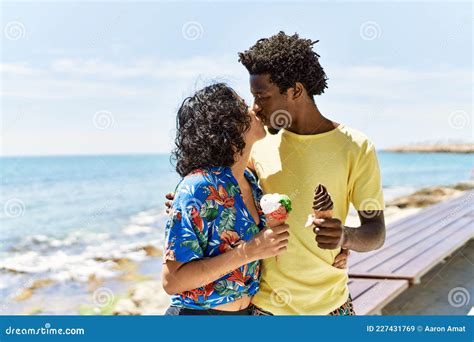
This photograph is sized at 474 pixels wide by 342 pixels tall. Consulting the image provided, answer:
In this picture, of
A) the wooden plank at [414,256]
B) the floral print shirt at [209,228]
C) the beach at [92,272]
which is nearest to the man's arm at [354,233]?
the floral print shirt at [209,228]

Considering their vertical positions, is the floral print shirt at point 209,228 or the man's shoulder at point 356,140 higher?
the man's shoulder at point 356,140

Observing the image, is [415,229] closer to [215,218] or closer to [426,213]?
[426,213]

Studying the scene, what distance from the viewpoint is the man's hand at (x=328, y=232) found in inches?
69.5

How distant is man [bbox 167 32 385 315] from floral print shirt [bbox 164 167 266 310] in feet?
0.46

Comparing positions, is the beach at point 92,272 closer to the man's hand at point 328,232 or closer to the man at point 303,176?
the man at point 303,176

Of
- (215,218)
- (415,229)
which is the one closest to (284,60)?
(215,218)

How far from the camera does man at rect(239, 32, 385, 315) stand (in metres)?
1.95

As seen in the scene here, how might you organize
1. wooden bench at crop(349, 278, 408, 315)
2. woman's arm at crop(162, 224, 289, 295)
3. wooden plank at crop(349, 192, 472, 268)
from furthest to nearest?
wooden plank at crop(349, 192, 472, 268) < wooden bench at crop(349, 278, 408, 315) < woman's arm at crop(162, 224, 289, 295)

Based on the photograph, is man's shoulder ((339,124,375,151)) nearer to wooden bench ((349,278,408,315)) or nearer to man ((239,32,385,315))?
man ((239,32,385,315))

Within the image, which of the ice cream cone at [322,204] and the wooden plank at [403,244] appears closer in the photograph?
the ice cream cone at [322,204]

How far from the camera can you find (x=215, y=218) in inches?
70.5

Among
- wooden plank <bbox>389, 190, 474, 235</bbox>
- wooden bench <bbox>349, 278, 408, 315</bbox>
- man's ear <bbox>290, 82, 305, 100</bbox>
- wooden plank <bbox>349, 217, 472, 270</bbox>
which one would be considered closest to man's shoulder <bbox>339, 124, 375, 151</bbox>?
man's ear <bbox>290, 82, 305, 100</bbox>

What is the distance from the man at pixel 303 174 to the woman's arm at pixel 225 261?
0.23 m

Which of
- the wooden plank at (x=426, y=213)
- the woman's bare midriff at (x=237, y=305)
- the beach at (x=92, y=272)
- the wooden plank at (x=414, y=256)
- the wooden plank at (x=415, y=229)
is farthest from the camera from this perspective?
the beach at (x=92, y=272)
